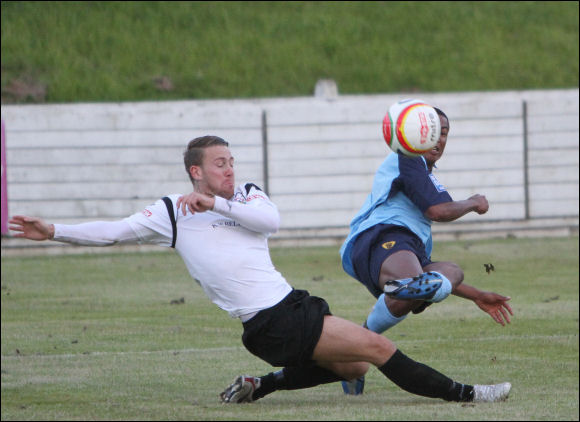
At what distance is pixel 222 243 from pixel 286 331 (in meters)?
0.64

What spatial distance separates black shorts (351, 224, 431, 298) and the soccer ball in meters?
0.59

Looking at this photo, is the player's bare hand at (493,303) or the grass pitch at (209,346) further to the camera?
the player's bare hand at (493,303)

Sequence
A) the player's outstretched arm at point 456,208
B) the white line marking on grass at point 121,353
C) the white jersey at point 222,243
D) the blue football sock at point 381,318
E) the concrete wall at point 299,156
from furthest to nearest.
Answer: the concrete wall at point 299,156, the white line marking on grass at point 121,353, the blue football sock at point 381,318, the player's outstretched arm at point 456,208, the white jersey at point 222,243

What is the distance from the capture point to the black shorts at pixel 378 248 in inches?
→ 290

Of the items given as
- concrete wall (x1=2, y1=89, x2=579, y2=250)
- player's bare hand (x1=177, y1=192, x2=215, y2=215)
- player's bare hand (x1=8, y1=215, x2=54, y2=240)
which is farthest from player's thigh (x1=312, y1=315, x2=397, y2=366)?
concrete wall (x1=2, y1=89, x2=579, y2=250)

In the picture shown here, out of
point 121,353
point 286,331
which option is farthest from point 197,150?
point 121,353

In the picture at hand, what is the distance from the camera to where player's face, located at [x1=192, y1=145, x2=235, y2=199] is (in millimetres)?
6453

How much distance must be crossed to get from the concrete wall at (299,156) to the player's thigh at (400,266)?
469 inches

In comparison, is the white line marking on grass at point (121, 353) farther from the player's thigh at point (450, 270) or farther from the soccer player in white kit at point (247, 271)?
the soccer player in white kit at point (247, 271)

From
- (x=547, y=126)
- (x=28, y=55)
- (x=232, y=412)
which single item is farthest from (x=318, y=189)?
(x=232, y=412)

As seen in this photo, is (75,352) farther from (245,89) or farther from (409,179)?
(245,89)

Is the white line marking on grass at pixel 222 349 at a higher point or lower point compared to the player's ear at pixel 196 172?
lower

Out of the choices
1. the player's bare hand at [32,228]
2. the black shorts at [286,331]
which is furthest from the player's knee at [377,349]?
the player's bare hand at [32,228]

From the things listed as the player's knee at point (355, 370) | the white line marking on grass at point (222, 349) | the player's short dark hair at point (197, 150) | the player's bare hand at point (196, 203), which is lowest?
the white line marking on grass at point (222, 349)
